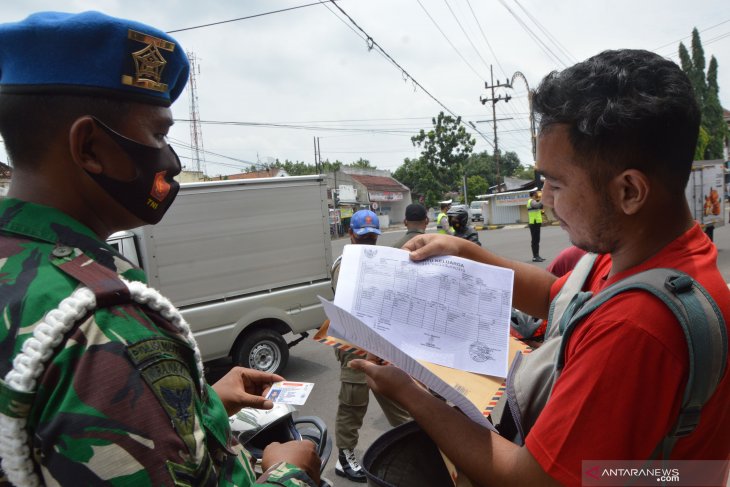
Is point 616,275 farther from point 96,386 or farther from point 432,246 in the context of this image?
point 96,386

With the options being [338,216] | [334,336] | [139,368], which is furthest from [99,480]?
[338,216]

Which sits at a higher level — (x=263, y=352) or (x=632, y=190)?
(x=632, y=190)

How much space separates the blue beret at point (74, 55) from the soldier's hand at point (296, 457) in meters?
0.89

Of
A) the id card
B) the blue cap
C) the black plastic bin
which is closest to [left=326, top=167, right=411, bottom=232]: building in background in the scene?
the blue cap

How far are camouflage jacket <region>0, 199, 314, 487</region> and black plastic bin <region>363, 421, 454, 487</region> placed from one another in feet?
1.88

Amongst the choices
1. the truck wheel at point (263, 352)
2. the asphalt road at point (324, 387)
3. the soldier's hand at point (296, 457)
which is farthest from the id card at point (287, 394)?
the truck wheel at point (263, 352)

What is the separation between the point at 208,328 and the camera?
4.76 m

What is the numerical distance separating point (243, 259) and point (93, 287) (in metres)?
4.35

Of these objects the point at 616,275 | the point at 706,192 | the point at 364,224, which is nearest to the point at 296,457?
the point at 616,275

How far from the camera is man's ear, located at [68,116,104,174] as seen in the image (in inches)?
34.4

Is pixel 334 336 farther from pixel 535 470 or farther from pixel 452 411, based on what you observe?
pixel 535 470

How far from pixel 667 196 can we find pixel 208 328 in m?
4.50

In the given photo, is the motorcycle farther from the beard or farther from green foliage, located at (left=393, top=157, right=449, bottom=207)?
green foliage, located at (left=393, top=157, right=449, bottom=207)

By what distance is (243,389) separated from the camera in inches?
56.0
